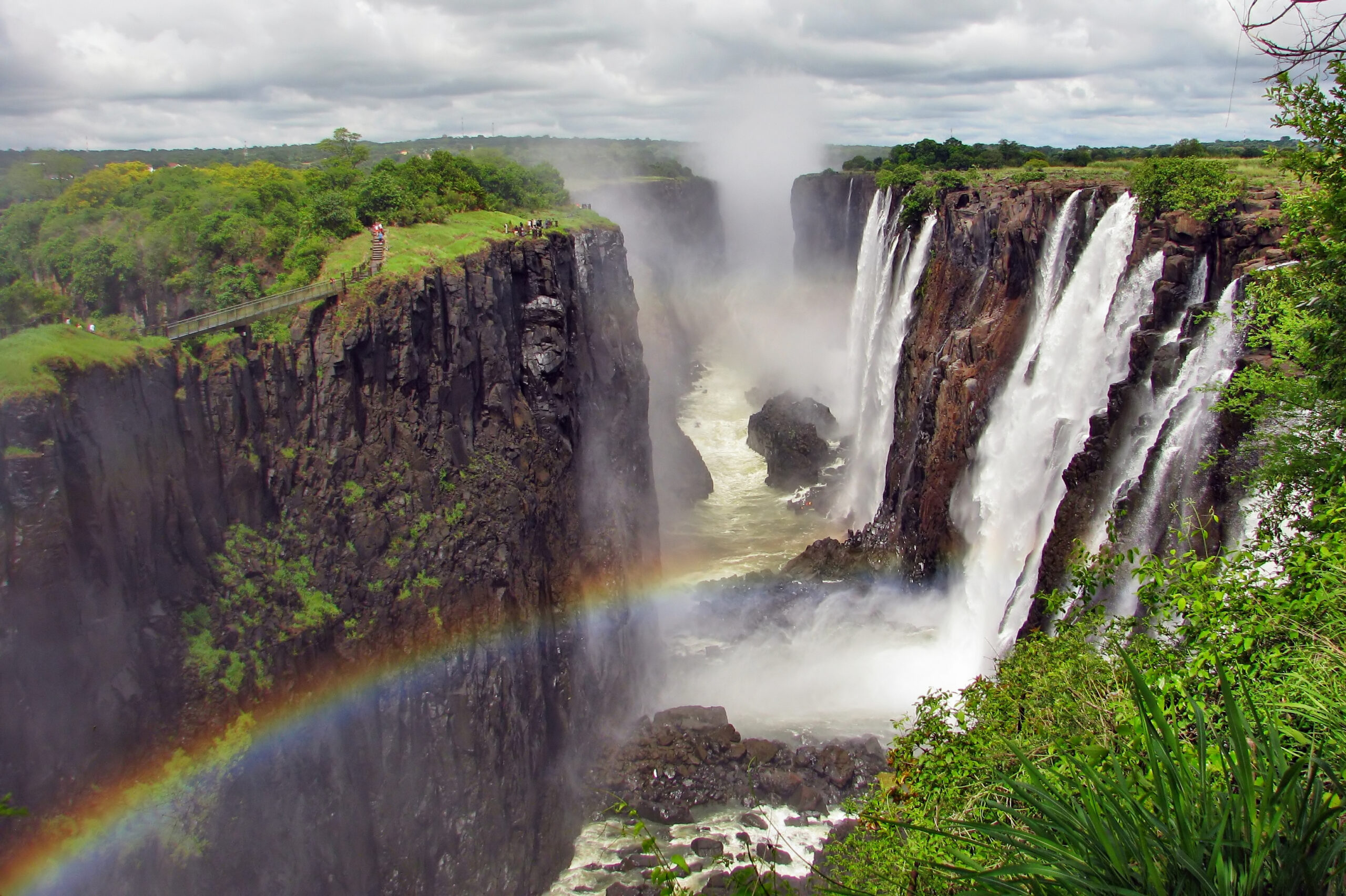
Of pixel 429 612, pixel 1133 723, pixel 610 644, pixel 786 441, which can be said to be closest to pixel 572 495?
pixel 610 644

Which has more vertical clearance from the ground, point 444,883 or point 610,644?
point 610,644

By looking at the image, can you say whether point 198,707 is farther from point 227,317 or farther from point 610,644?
point 610,644

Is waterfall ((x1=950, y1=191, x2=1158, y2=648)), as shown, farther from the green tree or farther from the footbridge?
the green tree

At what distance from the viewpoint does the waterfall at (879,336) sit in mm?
39594

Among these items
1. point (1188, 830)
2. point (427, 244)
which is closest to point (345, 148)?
point (427, 244)

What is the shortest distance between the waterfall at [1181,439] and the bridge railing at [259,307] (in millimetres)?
20796

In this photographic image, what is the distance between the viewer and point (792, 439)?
155 ft

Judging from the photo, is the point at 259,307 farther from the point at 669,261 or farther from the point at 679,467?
the point at 669,261

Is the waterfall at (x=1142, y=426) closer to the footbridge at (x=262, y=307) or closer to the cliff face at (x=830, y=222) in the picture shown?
the footbridge at (x=262, y=307)

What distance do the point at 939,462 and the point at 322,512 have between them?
70.1 feet

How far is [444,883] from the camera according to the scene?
21922 mm

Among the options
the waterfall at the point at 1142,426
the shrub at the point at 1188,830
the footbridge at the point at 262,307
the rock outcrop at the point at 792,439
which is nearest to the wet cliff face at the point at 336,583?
the footbridge at the point at 262,307

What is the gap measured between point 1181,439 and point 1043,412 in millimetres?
7681

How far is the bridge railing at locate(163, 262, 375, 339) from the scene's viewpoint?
69.3 feet
